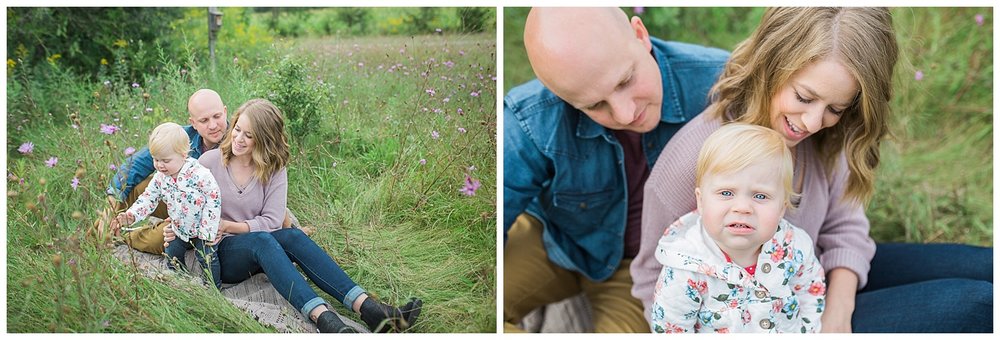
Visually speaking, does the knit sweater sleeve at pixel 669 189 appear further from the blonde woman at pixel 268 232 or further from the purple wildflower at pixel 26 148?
the purple wildflower at pixel 26 148

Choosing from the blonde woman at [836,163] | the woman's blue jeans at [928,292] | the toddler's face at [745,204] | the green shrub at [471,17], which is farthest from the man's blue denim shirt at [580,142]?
the woman's blue jeans at [928,292]

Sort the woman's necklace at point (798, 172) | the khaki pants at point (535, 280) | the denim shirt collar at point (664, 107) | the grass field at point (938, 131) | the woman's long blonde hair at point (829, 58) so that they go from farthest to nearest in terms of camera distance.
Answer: the grass field at point (938, 131), the khaki pants at point (535, 280), the denim shirt collar at point (664, 107), the woman's necklace at point (798, 172), the woman's long blonde hair at point (829, 58)

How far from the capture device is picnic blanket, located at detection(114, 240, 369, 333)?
6.49 feet

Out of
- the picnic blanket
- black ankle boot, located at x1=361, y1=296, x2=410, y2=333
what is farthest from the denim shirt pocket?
the picnic blanket

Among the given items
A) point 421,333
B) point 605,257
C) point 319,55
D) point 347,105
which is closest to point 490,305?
point 421,333

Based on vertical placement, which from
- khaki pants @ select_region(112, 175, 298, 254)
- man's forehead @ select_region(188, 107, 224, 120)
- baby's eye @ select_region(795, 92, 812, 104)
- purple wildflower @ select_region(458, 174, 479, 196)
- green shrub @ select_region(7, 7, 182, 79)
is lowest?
khaki pants @ select_region(112, 175, 298, 254)

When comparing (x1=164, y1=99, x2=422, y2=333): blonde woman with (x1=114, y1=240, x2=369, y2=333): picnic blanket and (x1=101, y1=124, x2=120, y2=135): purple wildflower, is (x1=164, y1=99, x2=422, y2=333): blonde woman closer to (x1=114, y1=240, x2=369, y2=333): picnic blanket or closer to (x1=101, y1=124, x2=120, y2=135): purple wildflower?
(x1=114, y1=240, x2=369, y2=333): picnic blanket

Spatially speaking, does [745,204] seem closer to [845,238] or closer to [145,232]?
[845,238]

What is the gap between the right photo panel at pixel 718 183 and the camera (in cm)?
185

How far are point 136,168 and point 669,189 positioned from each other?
1.30 m

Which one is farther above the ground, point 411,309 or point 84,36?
point 84,36

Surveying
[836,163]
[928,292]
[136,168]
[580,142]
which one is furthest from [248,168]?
[928,292]

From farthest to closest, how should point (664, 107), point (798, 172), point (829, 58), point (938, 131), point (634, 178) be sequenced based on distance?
point (938, 131), point (634, 178), point (664, 107), point (798, 172), point (829, 58)

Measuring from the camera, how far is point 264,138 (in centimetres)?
195
